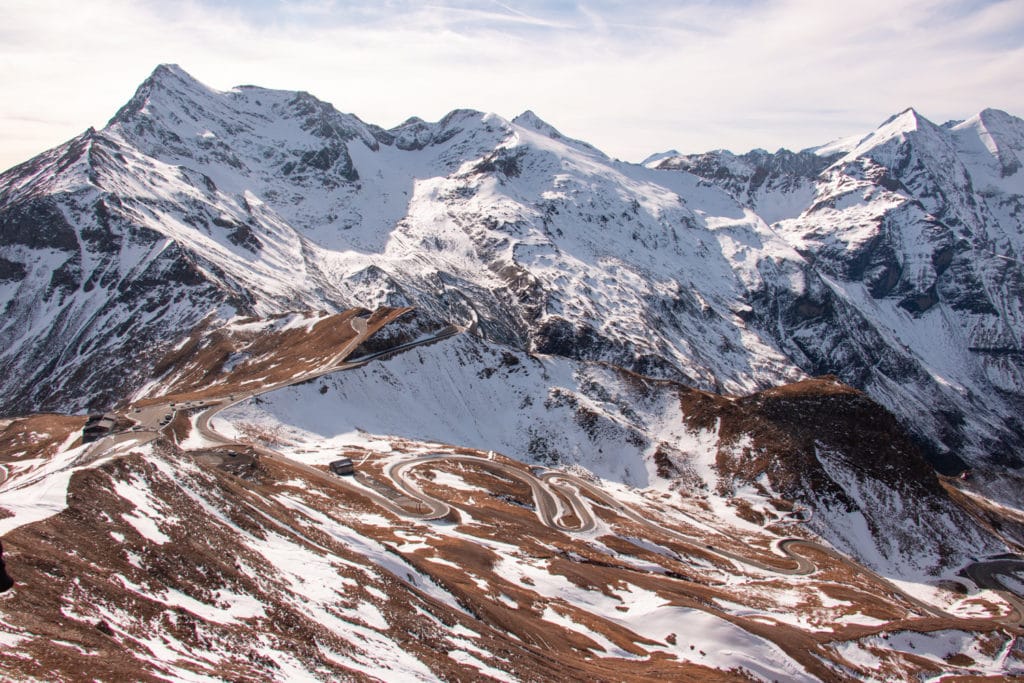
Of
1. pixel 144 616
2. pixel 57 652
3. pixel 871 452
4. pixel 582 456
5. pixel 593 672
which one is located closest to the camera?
pixel 57 652

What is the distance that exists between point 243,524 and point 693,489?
10615 cm

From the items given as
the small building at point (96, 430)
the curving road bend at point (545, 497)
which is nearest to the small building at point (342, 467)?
the curving road bend at point (545, 497)

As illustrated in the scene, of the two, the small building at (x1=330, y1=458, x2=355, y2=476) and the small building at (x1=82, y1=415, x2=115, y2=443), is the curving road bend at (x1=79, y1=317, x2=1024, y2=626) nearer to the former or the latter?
the small building at (x1=330, y1=458, x2=355, y2=476)

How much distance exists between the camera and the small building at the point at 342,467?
101m

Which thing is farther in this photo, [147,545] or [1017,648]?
[1017,648]

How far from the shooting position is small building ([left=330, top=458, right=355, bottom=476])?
101 m

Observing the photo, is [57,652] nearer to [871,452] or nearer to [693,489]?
[693,489]

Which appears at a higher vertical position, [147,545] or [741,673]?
[147,545]

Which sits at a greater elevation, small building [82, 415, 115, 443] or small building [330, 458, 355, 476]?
small building [82, 415, 115, 443]

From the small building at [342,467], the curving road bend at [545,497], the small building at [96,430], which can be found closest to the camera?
the small building at [96,430]

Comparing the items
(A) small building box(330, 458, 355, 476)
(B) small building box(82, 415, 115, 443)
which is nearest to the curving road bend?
(A) small building box(330, 458, 355, 476)

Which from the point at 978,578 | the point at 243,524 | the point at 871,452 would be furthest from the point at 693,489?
the point at 243,524

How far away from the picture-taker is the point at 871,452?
136500mm

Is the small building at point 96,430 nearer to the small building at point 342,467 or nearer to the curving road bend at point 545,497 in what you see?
the curving road bend at point 545,497
